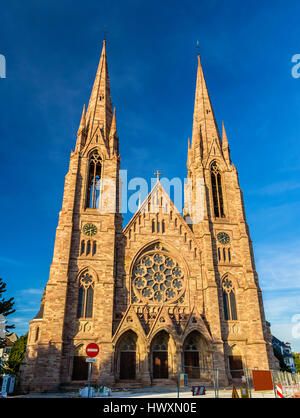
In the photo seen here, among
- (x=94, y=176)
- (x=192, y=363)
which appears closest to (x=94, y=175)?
(x=94, y=176)

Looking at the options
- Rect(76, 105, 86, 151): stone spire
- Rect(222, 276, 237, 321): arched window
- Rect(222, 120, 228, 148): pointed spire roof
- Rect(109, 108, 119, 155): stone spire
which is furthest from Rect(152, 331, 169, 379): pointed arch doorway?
Rect(222, 120, 228, 148): pointed spire roof

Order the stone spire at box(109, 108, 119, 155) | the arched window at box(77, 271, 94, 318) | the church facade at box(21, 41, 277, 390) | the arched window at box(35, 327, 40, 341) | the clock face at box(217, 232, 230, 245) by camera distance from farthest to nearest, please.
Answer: the stone spire at box(109, 108, 119, 155), the clock face at box(217, 232, 230, 245), the arched window at box(77, 271, 94, 318), the arched window at box(35, 327, 40, 341), the church facade at box(21, 41, 277, 390)

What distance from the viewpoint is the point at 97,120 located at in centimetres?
3769

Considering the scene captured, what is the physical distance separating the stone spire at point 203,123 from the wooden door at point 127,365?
2307 centimetres

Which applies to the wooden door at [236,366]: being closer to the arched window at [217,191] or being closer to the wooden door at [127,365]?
the wooden door at [127,365]

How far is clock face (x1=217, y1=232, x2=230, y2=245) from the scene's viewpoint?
33.5m

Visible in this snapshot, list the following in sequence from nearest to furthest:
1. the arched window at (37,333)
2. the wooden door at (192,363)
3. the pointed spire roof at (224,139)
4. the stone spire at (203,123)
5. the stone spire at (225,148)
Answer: the wooden door at (192,363)
the arched window at (37,333)
the stone spire at (225,148)
the stone spire at (203,123)
the pointed spire roof at (224,139)

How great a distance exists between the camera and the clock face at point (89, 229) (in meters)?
31.0

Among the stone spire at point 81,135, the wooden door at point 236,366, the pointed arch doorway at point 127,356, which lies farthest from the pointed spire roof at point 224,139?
the pointed arch doorway at point 127,356

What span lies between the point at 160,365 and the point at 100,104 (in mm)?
29721

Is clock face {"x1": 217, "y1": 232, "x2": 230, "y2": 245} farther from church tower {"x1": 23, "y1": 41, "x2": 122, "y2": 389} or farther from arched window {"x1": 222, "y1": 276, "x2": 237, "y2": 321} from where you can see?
church tower {"x1": 23, "y1": 41, "x2": 122, "y2": 389}

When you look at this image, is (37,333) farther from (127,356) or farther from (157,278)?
(157,278)

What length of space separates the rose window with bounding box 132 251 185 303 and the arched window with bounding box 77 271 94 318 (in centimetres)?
396
